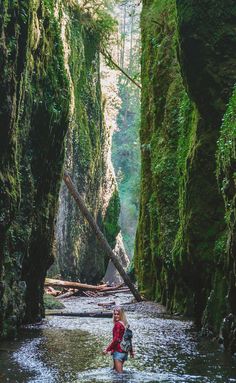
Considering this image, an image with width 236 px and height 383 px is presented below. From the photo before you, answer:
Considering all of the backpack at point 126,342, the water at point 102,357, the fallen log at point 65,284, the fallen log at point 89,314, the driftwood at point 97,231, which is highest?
the driftwood at point 97,231

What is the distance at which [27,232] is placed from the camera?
46.3 ft

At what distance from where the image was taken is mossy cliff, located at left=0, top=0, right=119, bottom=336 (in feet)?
35.9

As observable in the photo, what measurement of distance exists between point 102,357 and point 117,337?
4.47 feet

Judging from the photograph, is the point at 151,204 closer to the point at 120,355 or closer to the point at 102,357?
the point at 102,357

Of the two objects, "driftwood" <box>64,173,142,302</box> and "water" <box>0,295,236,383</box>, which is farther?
"driftwood" <box>64,173,142,302</box>

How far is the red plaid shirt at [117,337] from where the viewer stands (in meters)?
8.66

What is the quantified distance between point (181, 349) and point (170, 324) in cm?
448

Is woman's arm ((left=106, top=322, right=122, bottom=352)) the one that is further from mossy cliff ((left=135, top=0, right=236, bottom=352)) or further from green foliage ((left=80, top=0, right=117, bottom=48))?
green foliage ((left=80, top=0, right=117, bottom=48))

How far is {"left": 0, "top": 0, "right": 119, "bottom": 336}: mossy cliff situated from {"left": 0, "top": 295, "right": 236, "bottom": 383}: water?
1.14 meters

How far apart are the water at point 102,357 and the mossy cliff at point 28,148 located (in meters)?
1.14

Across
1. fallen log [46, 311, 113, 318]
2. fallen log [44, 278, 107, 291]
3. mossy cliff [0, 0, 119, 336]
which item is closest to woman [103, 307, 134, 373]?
mossy cliff [0, 0, 119, 336]

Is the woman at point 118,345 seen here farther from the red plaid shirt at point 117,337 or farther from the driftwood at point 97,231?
the driftwood at point 97,231

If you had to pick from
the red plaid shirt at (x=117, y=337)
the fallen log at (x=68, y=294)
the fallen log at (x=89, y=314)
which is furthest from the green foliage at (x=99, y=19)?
the red plaid shirt at (x=117, y=337)

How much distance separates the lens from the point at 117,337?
344 inches
